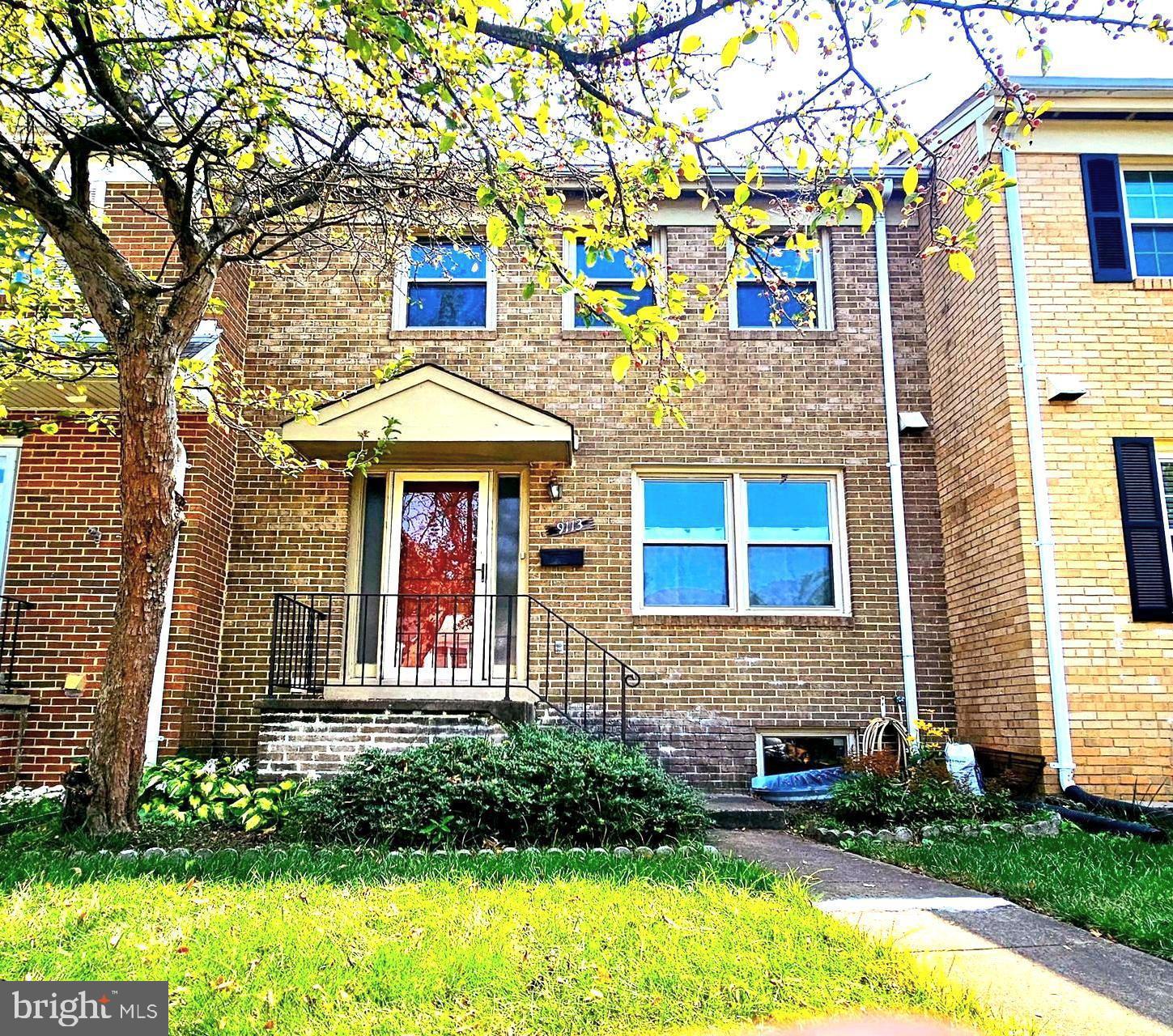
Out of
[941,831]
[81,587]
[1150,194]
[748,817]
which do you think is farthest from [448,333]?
[1150,194]

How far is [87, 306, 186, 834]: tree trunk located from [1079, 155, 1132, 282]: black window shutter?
7.77 meters

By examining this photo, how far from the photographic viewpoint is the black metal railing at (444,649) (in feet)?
28.2

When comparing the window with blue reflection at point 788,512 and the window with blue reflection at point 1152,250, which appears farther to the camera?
the window with blue reflection at point 788,512

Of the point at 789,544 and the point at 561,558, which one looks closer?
the point at 561,558

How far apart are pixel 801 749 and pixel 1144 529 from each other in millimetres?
3511

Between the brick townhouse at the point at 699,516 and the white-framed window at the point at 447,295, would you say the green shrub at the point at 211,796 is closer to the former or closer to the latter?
the brick townhouse at the point at 699,516

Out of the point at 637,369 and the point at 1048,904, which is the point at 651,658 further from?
the point at 1048,904

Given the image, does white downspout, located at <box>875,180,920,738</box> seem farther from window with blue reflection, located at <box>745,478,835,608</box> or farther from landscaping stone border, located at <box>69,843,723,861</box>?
landscaping stone border, located at <box>69,843,723,861</box>

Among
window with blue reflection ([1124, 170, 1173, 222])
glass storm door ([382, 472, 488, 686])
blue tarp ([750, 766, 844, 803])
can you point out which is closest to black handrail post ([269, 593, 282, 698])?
glass storm door ([382, 472, 488, 686])

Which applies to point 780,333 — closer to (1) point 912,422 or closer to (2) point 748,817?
(1) point 912,422

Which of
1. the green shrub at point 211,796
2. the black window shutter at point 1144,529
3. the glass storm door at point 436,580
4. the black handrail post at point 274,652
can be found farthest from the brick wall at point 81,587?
the black window shutter at point 1144,529

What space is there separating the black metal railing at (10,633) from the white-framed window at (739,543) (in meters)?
5.55

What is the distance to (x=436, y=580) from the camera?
9125 millimetres

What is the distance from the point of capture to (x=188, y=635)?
8.06 metres
